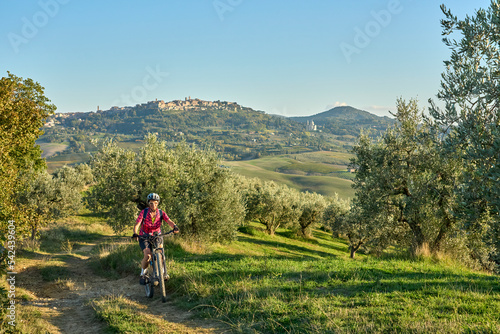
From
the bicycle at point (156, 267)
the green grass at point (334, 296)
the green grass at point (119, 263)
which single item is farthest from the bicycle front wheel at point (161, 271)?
the green grass at point (119, 263)

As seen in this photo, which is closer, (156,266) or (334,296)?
(334,296)

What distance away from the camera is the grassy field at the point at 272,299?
7031 mm

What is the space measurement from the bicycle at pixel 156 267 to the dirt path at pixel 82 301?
14.2 inches

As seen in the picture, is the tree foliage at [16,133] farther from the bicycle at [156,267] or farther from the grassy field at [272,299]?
the bicycle at [156,267]

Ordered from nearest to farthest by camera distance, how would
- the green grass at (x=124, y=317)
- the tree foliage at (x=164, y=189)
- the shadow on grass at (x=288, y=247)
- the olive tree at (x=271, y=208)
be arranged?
the green grass at (x=124, y=317) < the tree foliage at (x=164, y=189) < the shadow on grass at (x=288, y=247) < the olive tree at (x=271, y=208)

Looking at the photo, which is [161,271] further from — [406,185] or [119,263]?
[406,185]

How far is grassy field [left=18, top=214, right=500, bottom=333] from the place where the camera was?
23.1 ft

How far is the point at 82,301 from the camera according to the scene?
1021 cm

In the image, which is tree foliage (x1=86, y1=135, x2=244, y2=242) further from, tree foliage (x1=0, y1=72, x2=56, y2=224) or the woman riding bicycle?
the woman riding bicycle

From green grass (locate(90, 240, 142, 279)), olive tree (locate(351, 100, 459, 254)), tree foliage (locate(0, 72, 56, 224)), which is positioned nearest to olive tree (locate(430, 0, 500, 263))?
olive tree (locate(351, 100, 459, 254))

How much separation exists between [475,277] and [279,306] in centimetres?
683

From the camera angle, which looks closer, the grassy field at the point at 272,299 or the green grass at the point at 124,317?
the grassy field at the point at 272,299

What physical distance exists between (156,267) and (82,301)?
2762 millimetres

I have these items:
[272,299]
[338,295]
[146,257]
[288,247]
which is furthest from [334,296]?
[288,247]
